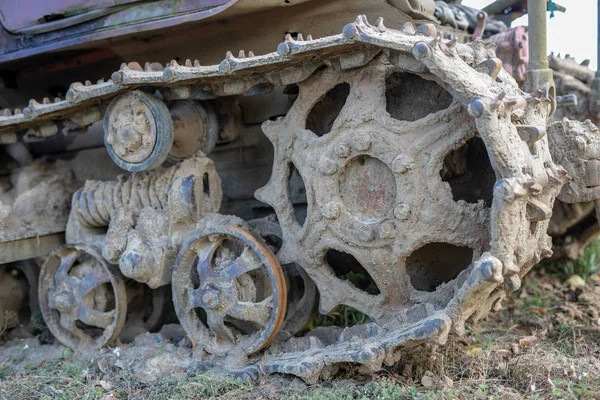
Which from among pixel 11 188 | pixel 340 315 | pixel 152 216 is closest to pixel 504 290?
pixel 340 315

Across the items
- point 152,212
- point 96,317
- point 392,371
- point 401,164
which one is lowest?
point 392,371

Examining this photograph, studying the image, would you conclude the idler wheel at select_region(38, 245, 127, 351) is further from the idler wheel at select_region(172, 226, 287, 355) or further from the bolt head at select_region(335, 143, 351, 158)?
the bolt head at select_region(335, 143, 351, 158)

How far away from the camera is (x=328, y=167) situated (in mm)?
3002

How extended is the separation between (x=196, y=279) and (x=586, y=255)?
291 centimetres

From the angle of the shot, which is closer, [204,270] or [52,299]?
[204,270]

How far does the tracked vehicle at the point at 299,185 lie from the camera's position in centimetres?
268

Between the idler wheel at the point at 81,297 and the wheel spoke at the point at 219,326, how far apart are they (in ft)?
2.04

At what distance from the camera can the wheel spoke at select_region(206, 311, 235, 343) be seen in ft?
10.6

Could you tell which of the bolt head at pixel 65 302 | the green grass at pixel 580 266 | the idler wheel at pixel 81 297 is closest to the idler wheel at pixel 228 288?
the idler wheel at pixel 81 297

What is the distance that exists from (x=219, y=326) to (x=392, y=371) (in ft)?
2.83

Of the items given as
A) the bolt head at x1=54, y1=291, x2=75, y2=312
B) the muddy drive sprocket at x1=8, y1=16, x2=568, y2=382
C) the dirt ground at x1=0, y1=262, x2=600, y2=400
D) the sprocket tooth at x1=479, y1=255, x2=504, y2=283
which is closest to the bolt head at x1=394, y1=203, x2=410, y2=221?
the muddy drive sprocket at x1=8, y1=16, x2=568, y2=382

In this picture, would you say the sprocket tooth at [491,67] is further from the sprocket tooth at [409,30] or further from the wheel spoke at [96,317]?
the wheel spoke at [96,317]

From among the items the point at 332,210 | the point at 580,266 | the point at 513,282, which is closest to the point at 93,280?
the point at 332,210

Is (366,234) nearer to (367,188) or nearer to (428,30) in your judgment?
(367,188)
